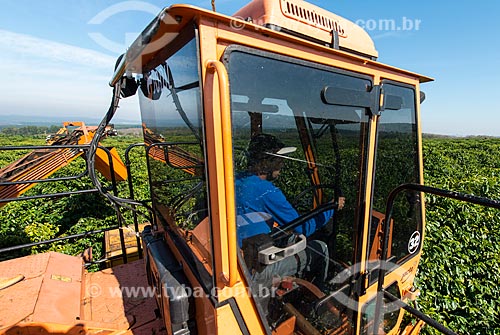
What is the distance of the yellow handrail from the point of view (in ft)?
3.05

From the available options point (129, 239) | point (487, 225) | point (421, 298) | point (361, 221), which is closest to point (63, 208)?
point (129, 239)

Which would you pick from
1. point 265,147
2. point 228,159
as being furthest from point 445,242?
point 228,159

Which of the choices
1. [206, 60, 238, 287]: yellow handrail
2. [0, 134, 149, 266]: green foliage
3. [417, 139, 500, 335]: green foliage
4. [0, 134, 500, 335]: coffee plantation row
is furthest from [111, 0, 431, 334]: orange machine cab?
[0, 134, 149, 266]: green foliage

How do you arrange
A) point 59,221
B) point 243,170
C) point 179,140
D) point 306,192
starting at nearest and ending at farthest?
point 243,170 < point 179,140 < point 306,192 < point 59,221

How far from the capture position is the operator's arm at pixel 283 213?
159 centimetres

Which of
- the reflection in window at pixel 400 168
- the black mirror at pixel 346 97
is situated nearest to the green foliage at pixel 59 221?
the reflection in window at pixel 400 168

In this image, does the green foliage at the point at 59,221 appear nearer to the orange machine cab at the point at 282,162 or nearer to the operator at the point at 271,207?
the orange machine cab at the point at 282,162

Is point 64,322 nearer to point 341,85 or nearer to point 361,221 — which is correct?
point 361,221

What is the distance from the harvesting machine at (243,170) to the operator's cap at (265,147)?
2.0 inches

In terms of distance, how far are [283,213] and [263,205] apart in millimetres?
185

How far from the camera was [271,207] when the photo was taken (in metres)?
1.60

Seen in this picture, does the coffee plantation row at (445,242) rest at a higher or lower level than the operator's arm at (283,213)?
lower

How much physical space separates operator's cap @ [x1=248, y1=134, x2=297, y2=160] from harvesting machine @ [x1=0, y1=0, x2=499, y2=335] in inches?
2.0

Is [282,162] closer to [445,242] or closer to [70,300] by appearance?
[70,300]
